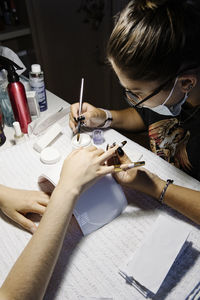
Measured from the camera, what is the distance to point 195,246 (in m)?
0.51

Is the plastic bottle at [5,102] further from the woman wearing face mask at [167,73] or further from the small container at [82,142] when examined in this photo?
the woman wearing face mask at [167,73]

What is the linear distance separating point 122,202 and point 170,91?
328 mm

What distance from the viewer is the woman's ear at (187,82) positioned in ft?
1.80

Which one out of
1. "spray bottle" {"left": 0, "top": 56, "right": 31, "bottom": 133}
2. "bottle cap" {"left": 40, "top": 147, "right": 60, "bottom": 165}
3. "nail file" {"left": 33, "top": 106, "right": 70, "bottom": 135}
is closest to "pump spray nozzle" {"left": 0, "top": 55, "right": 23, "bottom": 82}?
"spray bottle" {"left": 0, "top": 56, "right": 31, "bottom": 133}

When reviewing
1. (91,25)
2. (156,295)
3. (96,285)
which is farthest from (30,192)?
(91,25)

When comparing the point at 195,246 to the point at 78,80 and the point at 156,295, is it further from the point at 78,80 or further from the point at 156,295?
the point at 78,80

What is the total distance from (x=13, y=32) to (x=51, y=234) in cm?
138

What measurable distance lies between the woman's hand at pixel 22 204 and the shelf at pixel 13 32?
114 centimetres

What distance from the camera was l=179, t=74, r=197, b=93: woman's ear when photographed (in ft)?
1.80

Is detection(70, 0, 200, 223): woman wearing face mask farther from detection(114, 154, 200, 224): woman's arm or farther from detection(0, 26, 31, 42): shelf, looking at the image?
detection(0, 26, 31, 42): shelf

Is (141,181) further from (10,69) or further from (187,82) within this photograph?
(10,69)

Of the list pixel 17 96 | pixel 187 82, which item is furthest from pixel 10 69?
pixel 187 82

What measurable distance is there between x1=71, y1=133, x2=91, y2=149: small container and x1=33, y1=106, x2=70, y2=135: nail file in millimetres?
134

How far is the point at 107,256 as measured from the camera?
506 millimetres
